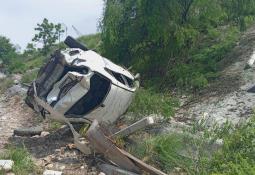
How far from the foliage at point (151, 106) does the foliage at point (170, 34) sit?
2.22 metres

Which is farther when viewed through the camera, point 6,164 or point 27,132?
point 27,132

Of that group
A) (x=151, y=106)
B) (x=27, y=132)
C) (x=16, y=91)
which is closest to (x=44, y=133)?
(x=27, y=132)

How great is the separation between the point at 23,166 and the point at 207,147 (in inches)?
116

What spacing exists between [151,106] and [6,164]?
327cm

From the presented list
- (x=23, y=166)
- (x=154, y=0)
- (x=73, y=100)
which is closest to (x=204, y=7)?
(x=154, y=0)

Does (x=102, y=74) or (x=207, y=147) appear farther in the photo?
(x=102, y=74)

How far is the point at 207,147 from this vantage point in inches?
293

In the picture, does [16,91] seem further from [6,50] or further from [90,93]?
[6,50]

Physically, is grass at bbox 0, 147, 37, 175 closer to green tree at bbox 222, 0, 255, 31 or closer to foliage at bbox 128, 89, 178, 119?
foliage at bbox 128, 89, 178, 119

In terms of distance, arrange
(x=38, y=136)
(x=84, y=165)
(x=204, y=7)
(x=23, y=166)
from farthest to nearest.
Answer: (x=204, y=7) → (x=38, y=136) → (x=84, y=165) → (x=23, y=166)

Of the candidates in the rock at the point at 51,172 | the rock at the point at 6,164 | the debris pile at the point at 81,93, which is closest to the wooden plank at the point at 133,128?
the debris pile at the point at 81,93

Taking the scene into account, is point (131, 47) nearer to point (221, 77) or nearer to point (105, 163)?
point (221, 77)

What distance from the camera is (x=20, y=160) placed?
294 inches

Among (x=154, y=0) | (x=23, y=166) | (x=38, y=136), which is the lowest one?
(x=38, y=136)
